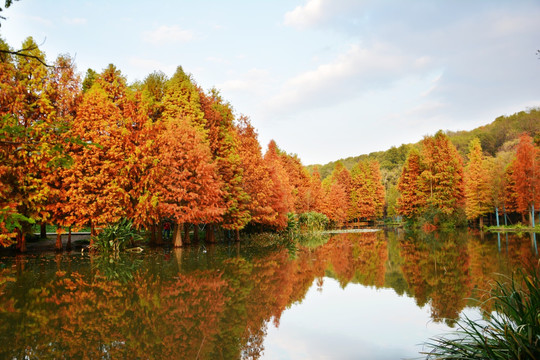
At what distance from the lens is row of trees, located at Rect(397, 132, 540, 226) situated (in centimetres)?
3728

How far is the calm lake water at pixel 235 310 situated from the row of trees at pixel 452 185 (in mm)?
28044

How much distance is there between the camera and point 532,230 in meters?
31.5

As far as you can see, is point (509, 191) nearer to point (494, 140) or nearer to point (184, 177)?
point (184, 177)

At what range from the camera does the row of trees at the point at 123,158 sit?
1722 cm

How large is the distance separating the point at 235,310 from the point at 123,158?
15.1m

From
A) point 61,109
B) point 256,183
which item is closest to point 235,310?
point 61,109

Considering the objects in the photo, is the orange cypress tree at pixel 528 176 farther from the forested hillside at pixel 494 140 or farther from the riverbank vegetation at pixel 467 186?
the forested hillside at pixel 494 140

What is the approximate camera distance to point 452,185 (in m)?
39.6

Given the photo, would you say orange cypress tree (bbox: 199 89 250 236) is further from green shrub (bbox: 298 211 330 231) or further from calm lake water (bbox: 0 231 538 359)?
green shrub (bbox: 298 211 330 231)

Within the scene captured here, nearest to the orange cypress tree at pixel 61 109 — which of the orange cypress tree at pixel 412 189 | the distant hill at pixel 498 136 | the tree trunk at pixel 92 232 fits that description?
the tree trunk at pixel 92 232

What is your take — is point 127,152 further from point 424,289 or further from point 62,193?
point 424,289

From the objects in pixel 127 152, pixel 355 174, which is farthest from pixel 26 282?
pixel 355 174

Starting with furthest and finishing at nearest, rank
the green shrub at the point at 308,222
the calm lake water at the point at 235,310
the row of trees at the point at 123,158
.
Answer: the green shrub at the point at 308,222
the row of trees at the point at 123,158
the calm lake water at the point at 235,310

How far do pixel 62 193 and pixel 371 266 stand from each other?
51.0ft
